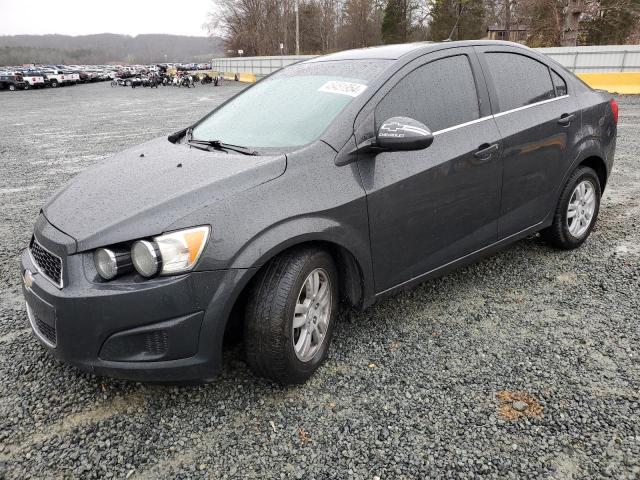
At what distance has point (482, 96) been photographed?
334cm

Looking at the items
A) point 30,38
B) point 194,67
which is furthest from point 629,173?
point 30,38

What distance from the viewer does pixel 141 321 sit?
2170mm

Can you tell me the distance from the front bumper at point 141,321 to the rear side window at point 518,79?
230cm

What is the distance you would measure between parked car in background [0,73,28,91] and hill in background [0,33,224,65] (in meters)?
112

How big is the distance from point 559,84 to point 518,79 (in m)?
0.54

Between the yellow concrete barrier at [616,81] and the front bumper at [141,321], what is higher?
the yellow concrete barrier at [616,81]

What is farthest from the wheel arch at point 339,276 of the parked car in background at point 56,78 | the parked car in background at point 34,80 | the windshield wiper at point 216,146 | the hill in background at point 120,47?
the hill in background at point 120,47

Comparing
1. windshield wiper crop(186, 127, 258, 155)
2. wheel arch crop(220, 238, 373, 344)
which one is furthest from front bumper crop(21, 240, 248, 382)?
windshield wiper crop(186, 127, 258, 155)

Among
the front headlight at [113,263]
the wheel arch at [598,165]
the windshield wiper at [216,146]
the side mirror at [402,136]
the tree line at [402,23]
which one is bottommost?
the front headlight at [113,263]

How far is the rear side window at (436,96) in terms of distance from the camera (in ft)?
9.59

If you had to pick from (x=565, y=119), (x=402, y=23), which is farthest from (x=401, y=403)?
(x=402, y=23)

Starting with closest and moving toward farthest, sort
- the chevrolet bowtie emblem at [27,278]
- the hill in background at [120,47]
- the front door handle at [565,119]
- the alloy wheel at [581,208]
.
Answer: the chevrolet bowtie emblem at [27,278]
the front door handle at [565,119]
the alloy wheel at [581,208]
the hill in background at [120,47]

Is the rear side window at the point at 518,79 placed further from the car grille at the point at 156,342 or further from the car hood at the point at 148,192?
the car grille at the point at 156,342

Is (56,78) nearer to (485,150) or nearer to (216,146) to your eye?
(216,146)
